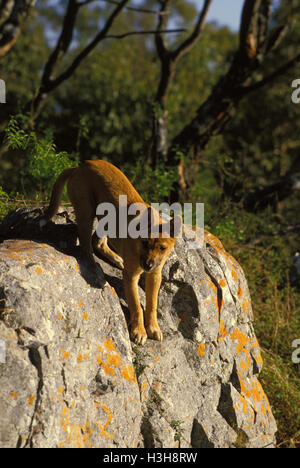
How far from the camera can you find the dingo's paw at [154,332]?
4496mm

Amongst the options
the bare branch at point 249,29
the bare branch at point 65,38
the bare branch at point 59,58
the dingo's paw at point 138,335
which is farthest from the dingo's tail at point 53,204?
the bare branch at point 249,29

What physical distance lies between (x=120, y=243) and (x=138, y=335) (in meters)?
0.98

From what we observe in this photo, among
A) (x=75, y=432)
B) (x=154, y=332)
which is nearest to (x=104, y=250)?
(x=154, y=332)

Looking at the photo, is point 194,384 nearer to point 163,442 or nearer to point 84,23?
point 163,442

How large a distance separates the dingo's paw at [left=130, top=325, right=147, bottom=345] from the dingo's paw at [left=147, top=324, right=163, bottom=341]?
11cm

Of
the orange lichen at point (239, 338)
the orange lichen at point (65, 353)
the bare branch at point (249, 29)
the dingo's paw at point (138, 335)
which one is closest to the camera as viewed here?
the orange lichen at point (65, 353)

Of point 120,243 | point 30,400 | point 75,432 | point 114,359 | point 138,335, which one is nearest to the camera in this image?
point 30,400

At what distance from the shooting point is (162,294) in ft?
15.9

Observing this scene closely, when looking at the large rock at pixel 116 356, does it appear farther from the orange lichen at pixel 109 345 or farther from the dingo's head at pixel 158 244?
the dingo's head at pixel 158 244

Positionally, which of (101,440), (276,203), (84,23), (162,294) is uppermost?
(84,23)

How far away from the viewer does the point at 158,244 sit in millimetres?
4500

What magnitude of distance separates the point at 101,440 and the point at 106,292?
1.28 m

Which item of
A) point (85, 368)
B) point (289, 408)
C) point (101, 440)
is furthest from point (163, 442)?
point (289, 408)

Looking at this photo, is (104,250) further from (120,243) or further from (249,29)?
(249,29)
